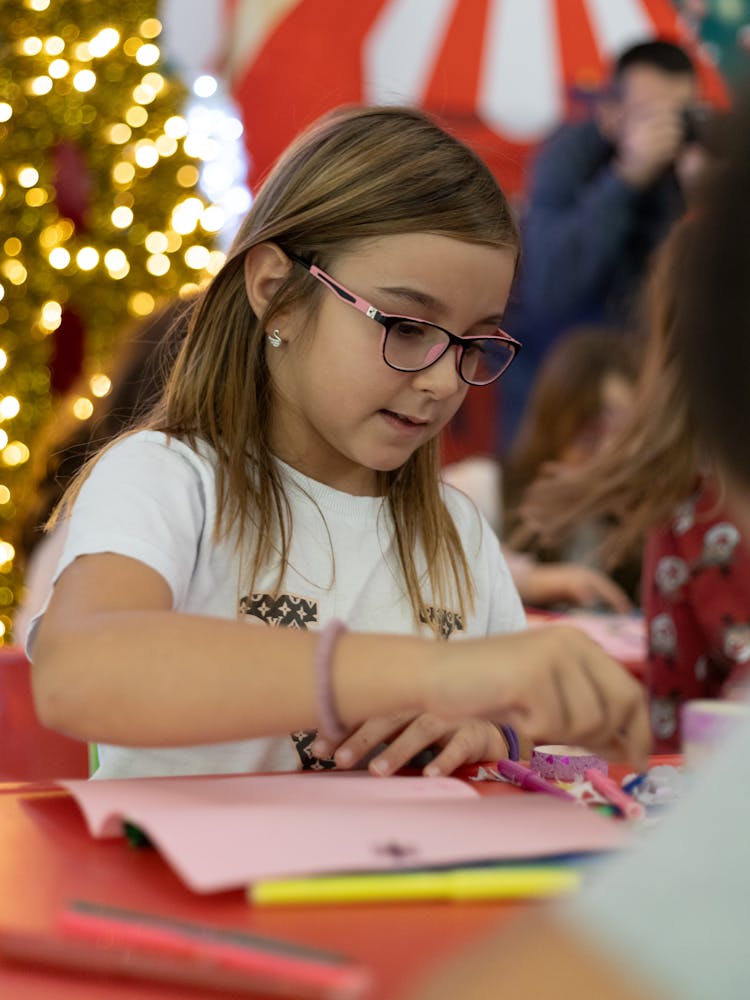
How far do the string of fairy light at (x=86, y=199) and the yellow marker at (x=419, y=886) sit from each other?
230cm

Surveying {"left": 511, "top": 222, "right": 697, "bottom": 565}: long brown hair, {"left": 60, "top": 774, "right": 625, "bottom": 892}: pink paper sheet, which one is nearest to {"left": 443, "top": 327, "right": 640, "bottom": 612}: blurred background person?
{"left": 511, "top": 222, "right": 697, "bottom": 565}: long brown hair

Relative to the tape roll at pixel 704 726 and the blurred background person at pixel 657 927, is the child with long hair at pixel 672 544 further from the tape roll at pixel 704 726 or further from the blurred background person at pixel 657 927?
the blurred background person at pixel 657 927

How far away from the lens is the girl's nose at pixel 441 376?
1050mm

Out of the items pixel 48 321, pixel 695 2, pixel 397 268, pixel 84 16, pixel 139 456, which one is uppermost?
pixel 695 2

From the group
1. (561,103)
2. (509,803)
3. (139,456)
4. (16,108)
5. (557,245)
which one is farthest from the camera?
(561,103)

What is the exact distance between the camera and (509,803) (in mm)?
772

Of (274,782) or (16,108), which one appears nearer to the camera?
(274,782)

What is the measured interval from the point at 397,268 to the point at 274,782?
436 mm

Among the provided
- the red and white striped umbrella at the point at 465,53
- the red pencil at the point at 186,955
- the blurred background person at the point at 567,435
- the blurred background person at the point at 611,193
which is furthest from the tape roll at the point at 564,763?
the red and white striped umbrella at the point at 465,53

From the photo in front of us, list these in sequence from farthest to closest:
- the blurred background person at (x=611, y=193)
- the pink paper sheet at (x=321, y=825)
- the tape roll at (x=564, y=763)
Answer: the blurred background person at (x=611, y=193) < the tape roll at (x=564, y=763) < the pink paper sheet at (x=321, y=825)

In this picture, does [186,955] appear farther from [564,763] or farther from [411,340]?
[411,340]

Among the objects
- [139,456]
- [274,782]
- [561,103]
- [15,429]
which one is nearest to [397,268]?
[139,456]

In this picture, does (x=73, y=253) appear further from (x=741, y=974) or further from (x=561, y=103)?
(x=741, y=974)

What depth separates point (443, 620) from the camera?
120 centimetres
